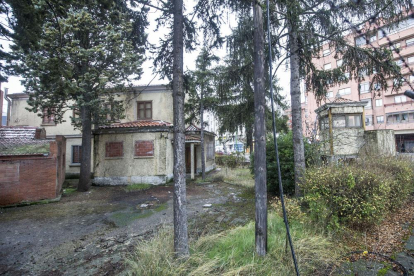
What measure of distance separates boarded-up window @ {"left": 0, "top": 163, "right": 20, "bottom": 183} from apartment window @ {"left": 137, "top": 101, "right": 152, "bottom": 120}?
9.00m

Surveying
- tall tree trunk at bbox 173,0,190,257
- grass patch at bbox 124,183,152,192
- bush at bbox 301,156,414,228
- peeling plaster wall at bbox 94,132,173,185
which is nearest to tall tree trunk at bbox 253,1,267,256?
tall tree trunk at bbox 173,0,190,257

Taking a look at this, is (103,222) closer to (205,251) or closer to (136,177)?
(205,251)

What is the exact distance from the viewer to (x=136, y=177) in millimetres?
14180

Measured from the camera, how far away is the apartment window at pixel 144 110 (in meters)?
17.6

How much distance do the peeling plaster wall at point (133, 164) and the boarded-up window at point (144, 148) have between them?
0.21 m

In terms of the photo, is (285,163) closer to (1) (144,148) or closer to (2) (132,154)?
(1) (144,148)

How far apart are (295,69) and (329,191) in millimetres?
4515

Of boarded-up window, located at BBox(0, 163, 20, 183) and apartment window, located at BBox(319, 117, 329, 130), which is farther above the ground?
apartment window, located at BBox(319, 117, 329, 130)

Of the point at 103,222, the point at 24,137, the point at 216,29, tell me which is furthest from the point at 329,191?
the point at 24,137

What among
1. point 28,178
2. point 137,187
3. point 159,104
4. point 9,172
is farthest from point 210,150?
point 9,172

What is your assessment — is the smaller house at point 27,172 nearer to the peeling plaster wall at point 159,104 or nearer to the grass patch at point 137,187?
the grass patch at point 137,187

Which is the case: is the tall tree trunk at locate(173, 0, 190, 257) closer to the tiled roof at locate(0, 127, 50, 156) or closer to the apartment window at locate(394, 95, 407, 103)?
the tiled roof at locate(0, 127, 50, 156)

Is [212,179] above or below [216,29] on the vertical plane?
below

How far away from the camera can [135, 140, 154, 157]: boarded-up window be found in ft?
46.5
